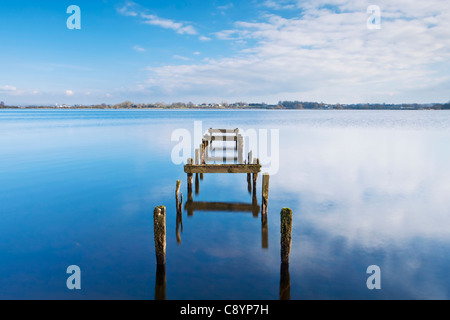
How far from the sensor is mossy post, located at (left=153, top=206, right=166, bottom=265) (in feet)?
29.6

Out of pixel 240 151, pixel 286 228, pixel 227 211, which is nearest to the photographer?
pixel 286 228

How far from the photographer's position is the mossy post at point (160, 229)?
902 cm

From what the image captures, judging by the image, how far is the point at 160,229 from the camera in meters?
9.19

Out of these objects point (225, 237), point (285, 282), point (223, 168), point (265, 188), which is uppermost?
point (223, 168)

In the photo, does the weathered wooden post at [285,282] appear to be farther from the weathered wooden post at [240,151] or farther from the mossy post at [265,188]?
the weathered wooden post at [240,151]

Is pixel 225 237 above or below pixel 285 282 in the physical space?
above

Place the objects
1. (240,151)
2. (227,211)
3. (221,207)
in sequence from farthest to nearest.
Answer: (240,151) → (221,207) → (227,211)

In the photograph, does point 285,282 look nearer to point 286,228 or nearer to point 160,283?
point 286,228

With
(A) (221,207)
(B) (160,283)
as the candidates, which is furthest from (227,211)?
(B) (160,283)

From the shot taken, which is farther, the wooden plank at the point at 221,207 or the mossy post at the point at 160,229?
the wooden plank at the point at 221,207

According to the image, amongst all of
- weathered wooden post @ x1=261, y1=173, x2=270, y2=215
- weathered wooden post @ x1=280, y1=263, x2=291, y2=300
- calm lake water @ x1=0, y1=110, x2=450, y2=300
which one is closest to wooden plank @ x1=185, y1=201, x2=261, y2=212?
calm lake water @ x1=0, y1=110, x2=450, y2=300

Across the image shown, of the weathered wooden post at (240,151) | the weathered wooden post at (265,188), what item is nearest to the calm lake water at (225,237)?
the weathered wooden post at (265,188)

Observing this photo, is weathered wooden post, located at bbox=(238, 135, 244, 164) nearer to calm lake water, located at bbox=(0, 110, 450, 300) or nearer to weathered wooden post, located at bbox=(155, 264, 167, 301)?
calm lake water, located at bbox=(0, 110, 450, 300)
